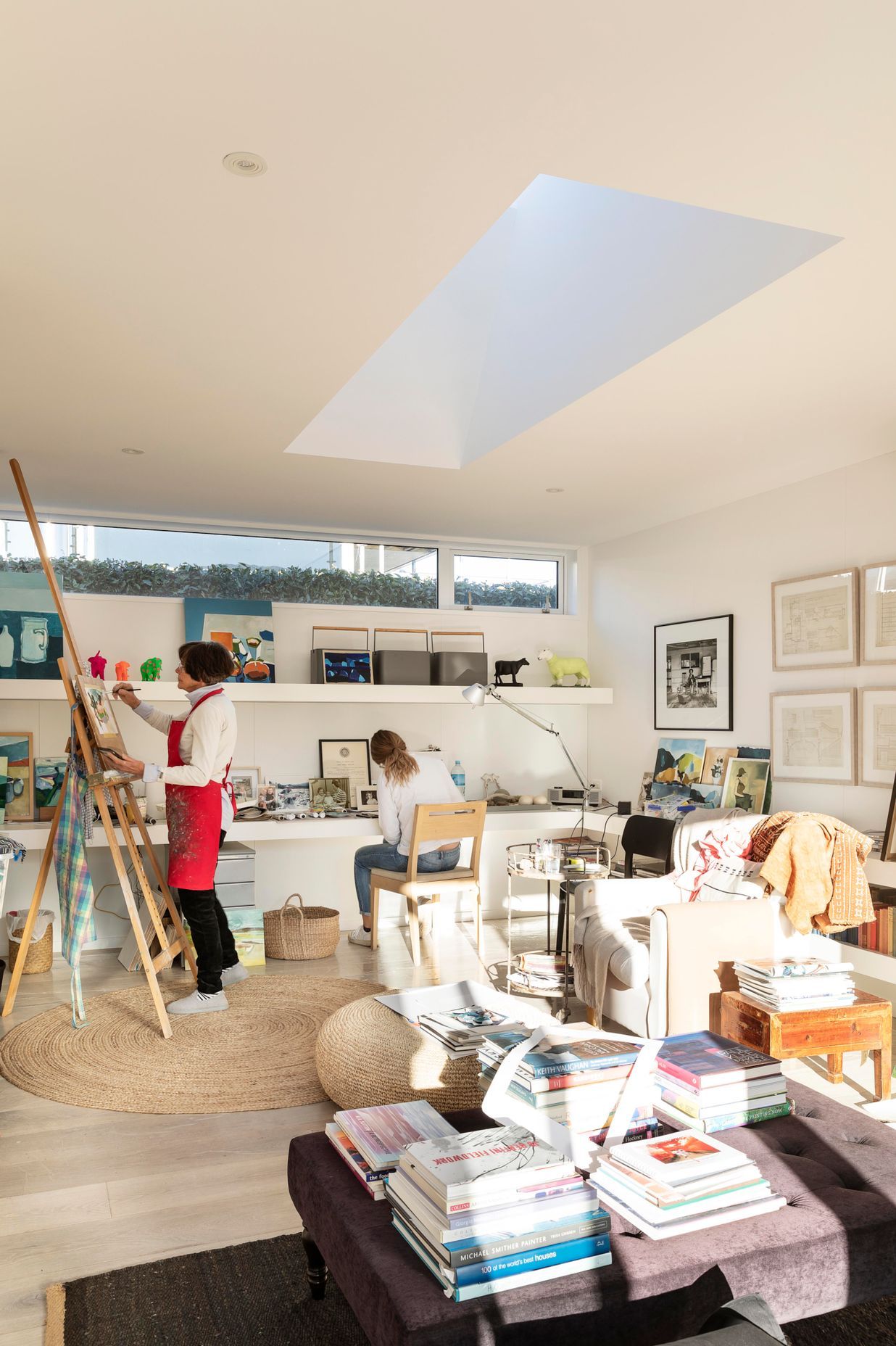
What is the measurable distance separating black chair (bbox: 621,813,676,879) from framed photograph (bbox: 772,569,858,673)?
1.06 m

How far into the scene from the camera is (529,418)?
421 cm

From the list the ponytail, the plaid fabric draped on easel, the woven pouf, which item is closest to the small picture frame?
the ponytail

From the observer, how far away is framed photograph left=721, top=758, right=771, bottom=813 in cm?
509

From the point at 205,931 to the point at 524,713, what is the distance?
8.60 ft

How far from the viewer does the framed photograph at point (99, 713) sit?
13.6 ft

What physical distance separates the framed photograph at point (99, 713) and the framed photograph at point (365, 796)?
7.02ft

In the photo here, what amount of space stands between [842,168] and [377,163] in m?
1.09

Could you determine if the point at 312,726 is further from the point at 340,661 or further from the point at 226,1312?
the point at 226,1312

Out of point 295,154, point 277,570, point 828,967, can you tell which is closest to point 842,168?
point 295,154

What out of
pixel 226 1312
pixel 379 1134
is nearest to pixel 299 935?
pixel 226 1312

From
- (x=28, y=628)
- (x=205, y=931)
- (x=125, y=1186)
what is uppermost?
(x=28, y=628)

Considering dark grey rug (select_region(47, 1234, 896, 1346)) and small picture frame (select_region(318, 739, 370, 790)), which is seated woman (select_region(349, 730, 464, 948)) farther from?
dark grey rug (select_region(47, 1234, 896, 1346))

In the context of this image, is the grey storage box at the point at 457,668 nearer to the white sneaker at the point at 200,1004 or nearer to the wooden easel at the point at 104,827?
the wooden easel at the point at 104,827

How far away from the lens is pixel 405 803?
214 inches
